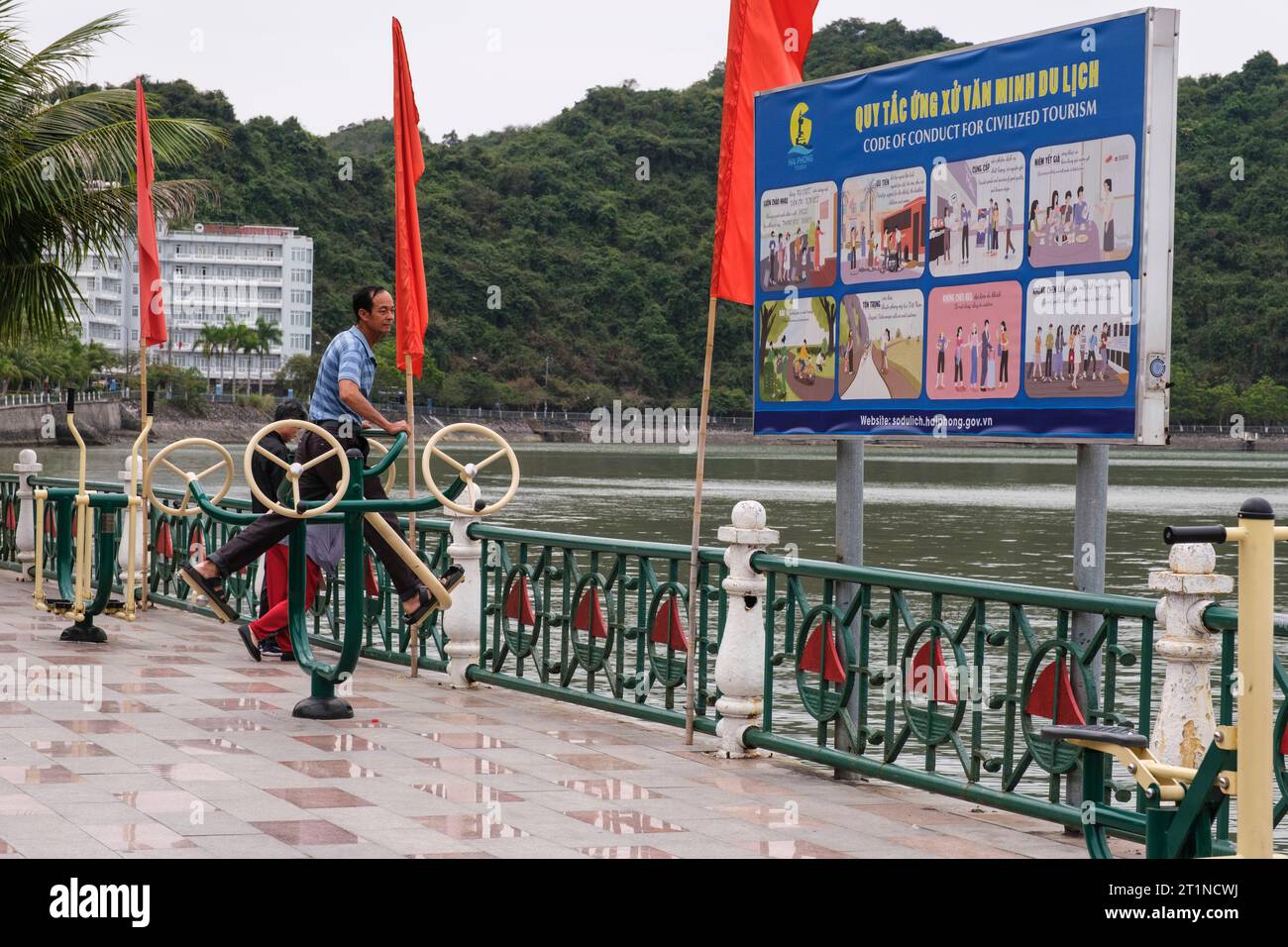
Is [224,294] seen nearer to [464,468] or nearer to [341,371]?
[341,371]

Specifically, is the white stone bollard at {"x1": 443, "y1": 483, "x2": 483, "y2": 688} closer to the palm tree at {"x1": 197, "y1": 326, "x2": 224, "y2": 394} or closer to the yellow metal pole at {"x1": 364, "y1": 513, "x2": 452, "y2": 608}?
the yellow metal pole at {"x1": 364, "y1": 513, "x2": 452, "y2": 608}

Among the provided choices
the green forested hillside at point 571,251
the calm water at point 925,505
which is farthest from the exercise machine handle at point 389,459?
the green forested hillside at point 571,251

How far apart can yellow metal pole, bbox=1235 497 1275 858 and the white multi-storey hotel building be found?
128m

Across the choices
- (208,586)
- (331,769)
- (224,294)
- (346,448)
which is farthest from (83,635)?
(224,294)

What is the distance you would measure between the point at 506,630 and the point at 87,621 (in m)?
3.00

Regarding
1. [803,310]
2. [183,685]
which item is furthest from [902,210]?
[183,685]

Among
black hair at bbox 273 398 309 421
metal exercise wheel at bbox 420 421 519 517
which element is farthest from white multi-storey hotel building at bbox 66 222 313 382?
metal exercise wheel at bbox 420 421 519 517

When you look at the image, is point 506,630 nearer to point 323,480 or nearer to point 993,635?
point 323,480

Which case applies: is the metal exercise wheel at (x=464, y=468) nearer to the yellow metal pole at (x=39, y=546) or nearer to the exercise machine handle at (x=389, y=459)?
the exercise machine handle at (x=389, y=459)

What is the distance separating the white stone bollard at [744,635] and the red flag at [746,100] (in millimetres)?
1089

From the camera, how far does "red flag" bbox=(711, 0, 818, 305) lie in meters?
7.55

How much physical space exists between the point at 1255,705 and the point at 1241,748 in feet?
0.37

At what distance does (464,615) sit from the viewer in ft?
30.3
